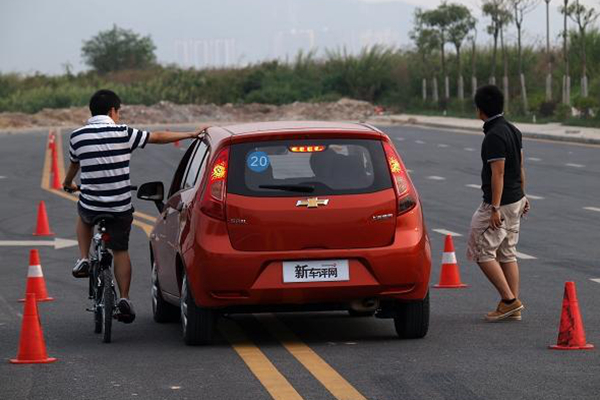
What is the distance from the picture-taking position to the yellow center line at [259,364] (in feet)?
27.6

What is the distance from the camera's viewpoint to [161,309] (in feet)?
38.7

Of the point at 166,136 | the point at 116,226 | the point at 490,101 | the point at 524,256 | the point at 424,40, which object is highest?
the point at 424,40

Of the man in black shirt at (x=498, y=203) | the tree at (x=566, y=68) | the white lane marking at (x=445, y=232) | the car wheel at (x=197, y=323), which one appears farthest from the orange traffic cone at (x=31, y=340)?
the tree at (x=566, y=68)

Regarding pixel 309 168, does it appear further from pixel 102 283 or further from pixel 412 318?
pixel 102 283

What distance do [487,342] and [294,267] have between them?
1.41m

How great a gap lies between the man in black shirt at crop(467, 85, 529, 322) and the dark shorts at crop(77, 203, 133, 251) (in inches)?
101

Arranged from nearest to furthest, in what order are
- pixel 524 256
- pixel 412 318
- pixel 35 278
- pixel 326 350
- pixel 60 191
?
pixel 326 350, pixel 412 318, pixel 35 278, pixel 524 256, pixel 60 191

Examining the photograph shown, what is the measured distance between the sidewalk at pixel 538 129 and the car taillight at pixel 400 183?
101ft

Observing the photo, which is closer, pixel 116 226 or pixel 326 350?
pixel 326 350

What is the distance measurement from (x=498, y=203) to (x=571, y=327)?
1792 millimetres

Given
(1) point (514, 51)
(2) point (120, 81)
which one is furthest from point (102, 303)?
(2) point (120, 81)

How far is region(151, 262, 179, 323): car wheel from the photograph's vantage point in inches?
463

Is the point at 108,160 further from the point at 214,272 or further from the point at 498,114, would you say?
the point at 498,114

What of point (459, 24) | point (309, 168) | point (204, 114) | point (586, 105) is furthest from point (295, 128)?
point (204, 114)
